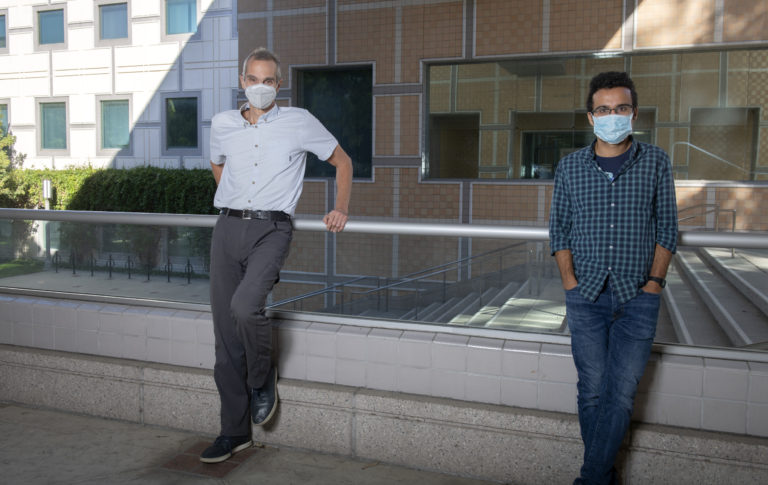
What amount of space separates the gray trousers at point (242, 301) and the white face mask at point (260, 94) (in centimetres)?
57

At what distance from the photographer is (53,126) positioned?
19859 millimetres

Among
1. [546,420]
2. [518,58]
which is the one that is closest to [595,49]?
[518,58]

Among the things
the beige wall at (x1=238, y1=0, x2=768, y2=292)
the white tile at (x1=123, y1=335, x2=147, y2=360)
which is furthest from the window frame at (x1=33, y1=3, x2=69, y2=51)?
the white tile at (x1=123, y1=335, x2=147, y2=360)

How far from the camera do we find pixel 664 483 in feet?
9.79

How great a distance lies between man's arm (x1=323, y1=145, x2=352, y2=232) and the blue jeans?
46.1 inches

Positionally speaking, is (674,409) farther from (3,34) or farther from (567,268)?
(3,34)

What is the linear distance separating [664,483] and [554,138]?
27.7 feet

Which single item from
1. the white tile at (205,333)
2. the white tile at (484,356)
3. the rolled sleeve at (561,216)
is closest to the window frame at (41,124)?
the white tile at (205,333)

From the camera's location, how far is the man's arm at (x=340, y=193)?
3312 mm

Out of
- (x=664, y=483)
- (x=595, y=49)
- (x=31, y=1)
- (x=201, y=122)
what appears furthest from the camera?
(x=31, y=1)

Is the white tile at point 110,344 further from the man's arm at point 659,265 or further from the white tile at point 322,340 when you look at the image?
the man's arm at point 659,265

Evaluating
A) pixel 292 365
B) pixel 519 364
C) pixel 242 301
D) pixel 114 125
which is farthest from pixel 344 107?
pixel 114 125

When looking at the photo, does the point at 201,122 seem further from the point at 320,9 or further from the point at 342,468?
the point at 342,468

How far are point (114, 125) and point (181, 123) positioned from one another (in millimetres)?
2275
